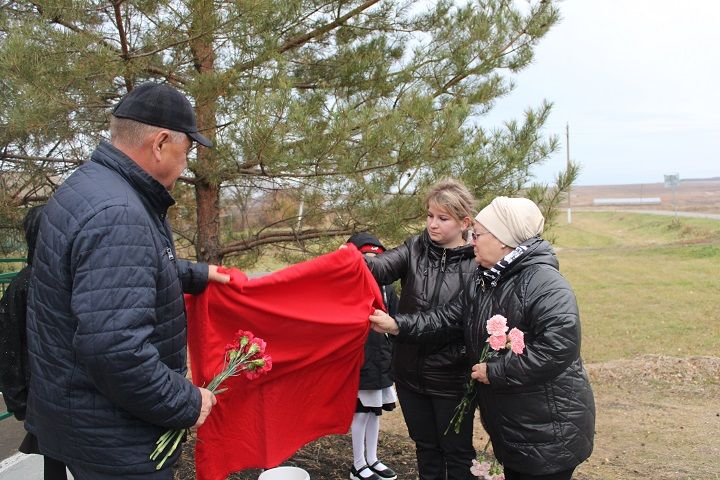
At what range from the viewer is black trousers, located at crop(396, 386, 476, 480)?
126 inches

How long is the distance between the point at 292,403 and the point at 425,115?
84.4 inches

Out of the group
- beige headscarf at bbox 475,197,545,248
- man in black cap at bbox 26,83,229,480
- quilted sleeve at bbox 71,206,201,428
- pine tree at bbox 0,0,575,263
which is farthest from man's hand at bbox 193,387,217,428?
pine tree at bbox 0,0,575,263

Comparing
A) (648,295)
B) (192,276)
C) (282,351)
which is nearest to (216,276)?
(192,276)

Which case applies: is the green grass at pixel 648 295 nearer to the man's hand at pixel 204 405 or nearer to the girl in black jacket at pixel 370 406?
the girl in black jacket at pixel 370 406

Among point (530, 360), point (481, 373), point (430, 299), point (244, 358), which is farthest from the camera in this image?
point (430, 299)

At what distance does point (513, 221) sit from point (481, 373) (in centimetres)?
65

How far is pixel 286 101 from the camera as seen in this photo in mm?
3734

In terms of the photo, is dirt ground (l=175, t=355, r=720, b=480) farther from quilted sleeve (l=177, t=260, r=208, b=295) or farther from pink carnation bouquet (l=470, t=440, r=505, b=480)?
quilted sleeve (l=177, t=260, r=208, b=295)

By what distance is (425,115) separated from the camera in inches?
168

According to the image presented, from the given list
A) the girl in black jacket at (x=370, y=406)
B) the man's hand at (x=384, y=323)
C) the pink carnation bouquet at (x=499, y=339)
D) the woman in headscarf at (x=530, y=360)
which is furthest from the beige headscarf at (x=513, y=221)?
the girl in black jacket at (x=370, y=406)

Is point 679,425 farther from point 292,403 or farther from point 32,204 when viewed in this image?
point 32,204

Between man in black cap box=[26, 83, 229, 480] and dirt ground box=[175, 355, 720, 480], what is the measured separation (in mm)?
2301

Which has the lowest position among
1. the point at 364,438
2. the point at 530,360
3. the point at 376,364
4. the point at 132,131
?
the point at 364,438

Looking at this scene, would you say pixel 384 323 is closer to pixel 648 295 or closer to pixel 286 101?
pixel 286 101
